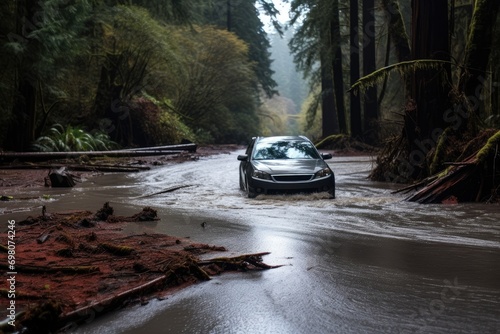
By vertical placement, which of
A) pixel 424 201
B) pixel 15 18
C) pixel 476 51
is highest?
pixel 15 18

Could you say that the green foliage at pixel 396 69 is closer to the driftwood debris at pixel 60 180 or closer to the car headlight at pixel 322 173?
the car headlight at pixel 322 173

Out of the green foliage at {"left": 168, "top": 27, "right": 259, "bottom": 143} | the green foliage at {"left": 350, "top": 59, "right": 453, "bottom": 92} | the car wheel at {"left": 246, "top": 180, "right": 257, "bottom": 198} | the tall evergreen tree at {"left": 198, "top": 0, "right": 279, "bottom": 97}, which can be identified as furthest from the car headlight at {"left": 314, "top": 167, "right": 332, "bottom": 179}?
the tall evergreen tree at {"left": 198, "top": 0, "right": 279, "bottom": 97}

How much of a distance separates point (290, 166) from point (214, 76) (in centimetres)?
3528

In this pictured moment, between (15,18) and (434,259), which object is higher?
(15,18)

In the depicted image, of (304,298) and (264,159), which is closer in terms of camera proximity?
(304,298)

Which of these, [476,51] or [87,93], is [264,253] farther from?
[87,93]

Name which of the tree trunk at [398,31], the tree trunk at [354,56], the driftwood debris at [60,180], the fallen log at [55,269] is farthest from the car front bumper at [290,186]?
the tree trunk at [354,56]

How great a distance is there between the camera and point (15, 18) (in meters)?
19.3

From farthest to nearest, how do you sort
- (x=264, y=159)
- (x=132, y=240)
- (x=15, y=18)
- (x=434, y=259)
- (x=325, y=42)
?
(x=325, y=42), (x=15, y=18), (x=264, y=159), (x=132, y=240), (x=434, y=259)

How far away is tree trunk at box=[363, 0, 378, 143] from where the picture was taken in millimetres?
29844

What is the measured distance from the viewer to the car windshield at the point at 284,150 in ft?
42.8

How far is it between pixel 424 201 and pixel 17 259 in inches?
308

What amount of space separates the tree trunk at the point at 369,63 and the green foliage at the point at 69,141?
14.0 m

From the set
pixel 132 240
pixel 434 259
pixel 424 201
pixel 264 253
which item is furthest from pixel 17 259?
pixel 424 201
